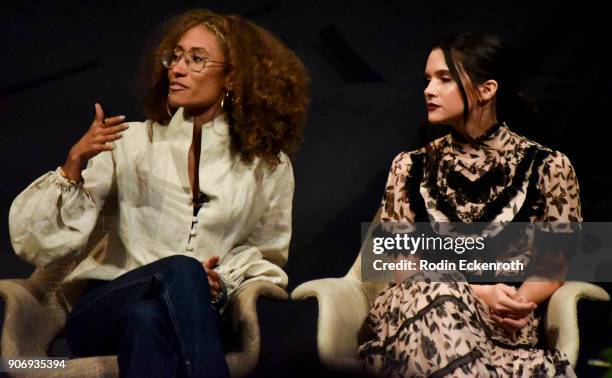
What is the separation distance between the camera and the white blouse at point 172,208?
3359mm

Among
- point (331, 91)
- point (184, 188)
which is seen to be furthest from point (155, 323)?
point (331, 91)

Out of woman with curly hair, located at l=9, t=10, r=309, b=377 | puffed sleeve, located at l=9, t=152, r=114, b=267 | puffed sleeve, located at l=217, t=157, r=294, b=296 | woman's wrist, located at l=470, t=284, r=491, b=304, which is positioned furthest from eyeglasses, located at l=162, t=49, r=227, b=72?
woman's wrist, located at l=470, t=284, r=491, b=304

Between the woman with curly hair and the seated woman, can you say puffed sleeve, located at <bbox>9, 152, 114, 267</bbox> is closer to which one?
the woman with curly hair

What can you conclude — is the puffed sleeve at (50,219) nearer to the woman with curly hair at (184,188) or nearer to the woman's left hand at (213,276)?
the woman with curly hair at (184,188)

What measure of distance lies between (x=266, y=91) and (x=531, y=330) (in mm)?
1121

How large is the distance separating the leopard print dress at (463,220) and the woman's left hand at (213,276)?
465 millimetres

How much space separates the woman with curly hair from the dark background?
0.62 m

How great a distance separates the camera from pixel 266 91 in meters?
3.55

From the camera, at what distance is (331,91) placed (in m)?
4.32

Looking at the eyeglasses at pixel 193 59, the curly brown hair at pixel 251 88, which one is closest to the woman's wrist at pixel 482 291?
the curly brown hair at pixel 251 88

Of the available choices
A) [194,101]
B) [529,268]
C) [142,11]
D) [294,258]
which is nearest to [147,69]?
[194,101]

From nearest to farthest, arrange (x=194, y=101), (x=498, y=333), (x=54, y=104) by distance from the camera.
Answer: (x=498, y=333)
(x=194, y=101)
(x=54, y=104)

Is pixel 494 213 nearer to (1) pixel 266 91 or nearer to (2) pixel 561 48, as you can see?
(1) pixel 266 91

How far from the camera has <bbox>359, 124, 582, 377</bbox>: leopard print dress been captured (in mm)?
2992
